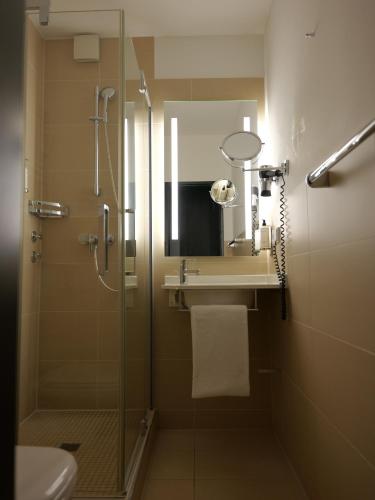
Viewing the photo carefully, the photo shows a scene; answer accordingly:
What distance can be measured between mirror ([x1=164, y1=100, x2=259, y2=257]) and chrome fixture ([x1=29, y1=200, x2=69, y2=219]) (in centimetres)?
68

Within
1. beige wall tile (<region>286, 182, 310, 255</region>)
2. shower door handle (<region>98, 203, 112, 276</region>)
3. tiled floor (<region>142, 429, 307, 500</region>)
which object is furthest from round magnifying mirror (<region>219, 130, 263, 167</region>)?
tiled floor (<region>142, 429, 307, 500</region>)

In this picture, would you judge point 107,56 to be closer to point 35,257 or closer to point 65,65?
point 65,65

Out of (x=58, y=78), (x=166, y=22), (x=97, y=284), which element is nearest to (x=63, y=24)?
(x=58, y=78)

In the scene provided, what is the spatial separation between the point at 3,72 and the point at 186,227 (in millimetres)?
2106

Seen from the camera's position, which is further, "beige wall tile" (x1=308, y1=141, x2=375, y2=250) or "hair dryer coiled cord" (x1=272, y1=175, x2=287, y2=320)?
"hair dryer coiled cord" (x1=272, y1=175, x2=287, y2=320)

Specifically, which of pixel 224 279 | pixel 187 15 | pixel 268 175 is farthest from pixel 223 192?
pixel 187 15

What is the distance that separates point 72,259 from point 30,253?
0.22m

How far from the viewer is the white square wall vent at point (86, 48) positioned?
220 cm

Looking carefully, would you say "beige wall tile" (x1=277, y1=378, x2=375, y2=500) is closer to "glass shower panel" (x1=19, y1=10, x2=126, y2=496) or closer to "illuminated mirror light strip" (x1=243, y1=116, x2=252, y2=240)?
"glass shower panel" (x1=19, y1=10, x2=126, y2=496)

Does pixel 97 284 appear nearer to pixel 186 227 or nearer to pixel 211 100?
pixel 186 227

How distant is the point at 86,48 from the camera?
224cm

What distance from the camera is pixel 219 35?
8.11ft

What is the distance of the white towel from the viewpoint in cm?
191

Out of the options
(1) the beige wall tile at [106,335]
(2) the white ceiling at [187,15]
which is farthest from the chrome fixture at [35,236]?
(2) the white ceiling at [187,15]
